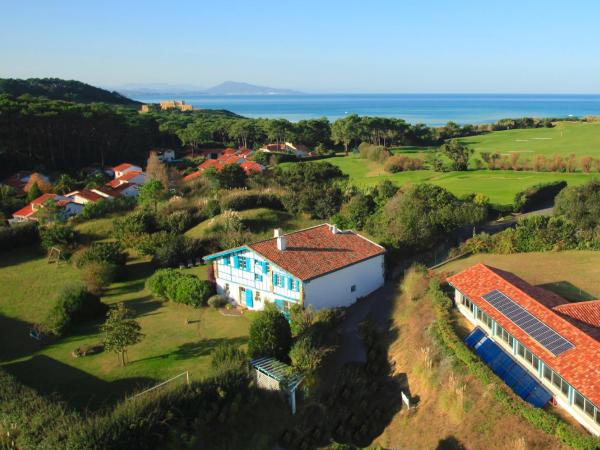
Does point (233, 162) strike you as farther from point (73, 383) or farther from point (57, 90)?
point (57, 90)

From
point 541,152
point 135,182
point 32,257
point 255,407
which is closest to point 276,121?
point 135,182

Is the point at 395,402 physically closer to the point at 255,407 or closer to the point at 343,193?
the point at 255,407

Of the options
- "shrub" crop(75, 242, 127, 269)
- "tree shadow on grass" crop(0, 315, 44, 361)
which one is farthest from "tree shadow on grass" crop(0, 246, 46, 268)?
"tree shadow on grass" crop(0, 315, 44, 361)

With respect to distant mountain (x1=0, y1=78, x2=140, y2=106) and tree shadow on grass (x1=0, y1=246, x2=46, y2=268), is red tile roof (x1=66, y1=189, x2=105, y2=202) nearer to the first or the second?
tree shadow on grass (x1=0, y1=246, x2=46, y2=268)

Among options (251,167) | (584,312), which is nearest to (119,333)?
(584,312)

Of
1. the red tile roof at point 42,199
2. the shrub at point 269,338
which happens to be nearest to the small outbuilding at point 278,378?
the shrub at point 269,338

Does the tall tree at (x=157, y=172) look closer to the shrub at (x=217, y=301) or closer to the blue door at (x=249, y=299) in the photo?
the shrub at (x=217, y=301)
